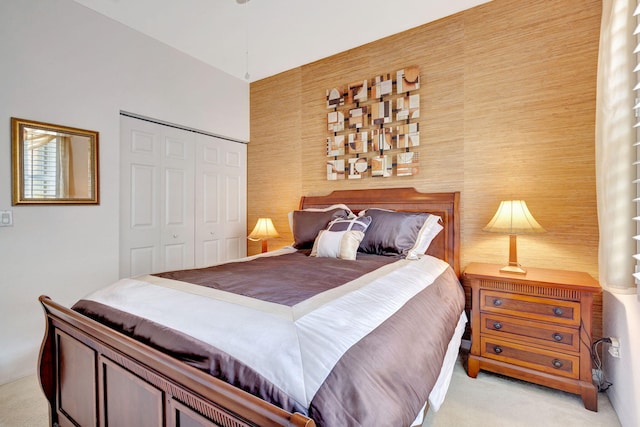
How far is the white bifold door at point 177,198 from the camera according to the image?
2934 mm

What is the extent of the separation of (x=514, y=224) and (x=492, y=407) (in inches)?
44.2

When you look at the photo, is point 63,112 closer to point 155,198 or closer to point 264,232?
point 155,198

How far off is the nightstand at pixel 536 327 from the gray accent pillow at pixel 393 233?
477 millimetres

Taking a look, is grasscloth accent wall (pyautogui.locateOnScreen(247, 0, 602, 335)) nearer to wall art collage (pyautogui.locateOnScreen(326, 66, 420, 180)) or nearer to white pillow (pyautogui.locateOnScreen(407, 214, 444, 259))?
wall art collage (pyautogui.locateOnScreen(326, 66, 420, 180))

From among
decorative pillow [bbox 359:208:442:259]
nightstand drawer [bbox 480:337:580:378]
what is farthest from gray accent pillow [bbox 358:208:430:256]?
nightstand drawer [bbox 480:337:580:378]

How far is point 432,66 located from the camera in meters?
2.76

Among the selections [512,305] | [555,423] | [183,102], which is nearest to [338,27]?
[183,102]

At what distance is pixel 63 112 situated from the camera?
242 cm

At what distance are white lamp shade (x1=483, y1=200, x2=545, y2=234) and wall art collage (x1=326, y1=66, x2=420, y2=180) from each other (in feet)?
2.85

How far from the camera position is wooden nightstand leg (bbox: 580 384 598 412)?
1771mm

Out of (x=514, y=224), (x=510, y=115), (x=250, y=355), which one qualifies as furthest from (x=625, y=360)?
(x=250, y=355)

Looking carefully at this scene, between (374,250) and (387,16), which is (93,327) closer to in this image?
(374,250)

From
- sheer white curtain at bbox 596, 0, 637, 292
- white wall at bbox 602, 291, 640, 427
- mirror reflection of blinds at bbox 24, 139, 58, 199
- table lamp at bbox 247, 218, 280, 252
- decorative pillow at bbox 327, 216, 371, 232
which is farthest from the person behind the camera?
table lamp at bbox 247, 218, 280, 252

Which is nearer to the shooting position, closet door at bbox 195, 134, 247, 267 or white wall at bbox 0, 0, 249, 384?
white wall at bbox 0, 0, 249, 384
